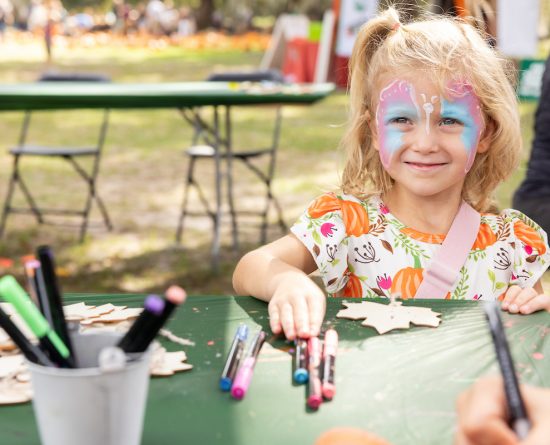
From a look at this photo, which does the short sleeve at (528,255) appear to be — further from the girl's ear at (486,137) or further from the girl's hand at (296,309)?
the girl's hand at (296,309)

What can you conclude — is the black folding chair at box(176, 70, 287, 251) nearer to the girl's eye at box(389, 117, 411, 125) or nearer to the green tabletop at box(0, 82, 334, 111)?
the green tabletop at box(0, 82, 334, 111)

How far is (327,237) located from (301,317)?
59 cm

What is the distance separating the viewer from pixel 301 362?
1200 mm

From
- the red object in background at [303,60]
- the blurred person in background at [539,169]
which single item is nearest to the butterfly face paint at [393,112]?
the blurred person in background at [539,169]

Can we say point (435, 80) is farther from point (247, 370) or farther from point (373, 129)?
point (247, 370)

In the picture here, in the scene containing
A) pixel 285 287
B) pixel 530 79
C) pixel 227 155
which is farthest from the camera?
pixel 530 79

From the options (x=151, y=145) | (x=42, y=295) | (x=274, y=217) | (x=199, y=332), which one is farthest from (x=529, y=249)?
(x=151, y=145)

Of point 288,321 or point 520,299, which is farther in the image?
point 520,299

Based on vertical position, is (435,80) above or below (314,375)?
above

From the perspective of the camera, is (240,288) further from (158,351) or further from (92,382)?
(92,382)

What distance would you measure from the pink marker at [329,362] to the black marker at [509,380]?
0.37 m

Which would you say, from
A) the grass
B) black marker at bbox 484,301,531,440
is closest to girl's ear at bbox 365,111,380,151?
the grass

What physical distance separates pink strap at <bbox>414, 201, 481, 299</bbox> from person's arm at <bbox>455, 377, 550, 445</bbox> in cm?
105

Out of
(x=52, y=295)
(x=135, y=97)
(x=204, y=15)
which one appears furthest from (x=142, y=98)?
(x=204, y=15)
